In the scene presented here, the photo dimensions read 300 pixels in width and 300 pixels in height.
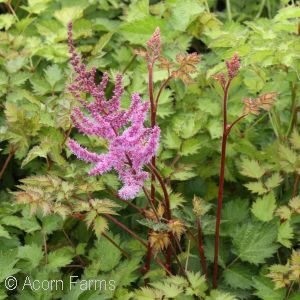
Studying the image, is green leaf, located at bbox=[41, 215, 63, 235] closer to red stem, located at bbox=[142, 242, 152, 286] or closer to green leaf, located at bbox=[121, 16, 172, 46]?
red stem, located at bbox=[142, 242, 152, 286]

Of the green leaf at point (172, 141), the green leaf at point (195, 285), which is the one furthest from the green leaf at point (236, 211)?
the green leaf at point (195, 285)

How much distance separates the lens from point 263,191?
2055 millimetres

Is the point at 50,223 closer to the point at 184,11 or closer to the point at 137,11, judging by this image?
the point at 184,11

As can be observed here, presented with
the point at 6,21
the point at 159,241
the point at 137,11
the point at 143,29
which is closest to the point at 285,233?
the point at 159,241

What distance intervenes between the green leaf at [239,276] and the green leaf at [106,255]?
432mm

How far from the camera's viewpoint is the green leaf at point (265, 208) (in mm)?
2051

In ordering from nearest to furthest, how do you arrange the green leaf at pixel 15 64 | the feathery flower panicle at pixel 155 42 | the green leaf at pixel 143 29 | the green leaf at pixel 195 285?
the feathery flower panicle at pixel 155 42
the green leaf at pixel 195 285
the green leaf at pixel 15 64
the green leaf at pixel 143 29

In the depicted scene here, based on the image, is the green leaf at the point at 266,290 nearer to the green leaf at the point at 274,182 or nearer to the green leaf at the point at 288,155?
the green leaf at the point at 274,182

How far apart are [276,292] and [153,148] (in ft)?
2.58

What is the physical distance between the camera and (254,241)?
6.81 ft

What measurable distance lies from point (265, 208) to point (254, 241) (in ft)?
0.46

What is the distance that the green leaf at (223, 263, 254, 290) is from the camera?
199 cm

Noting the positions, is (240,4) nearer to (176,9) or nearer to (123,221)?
(176,9)

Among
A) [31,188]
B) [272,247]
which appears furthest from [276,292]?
[31,188]
